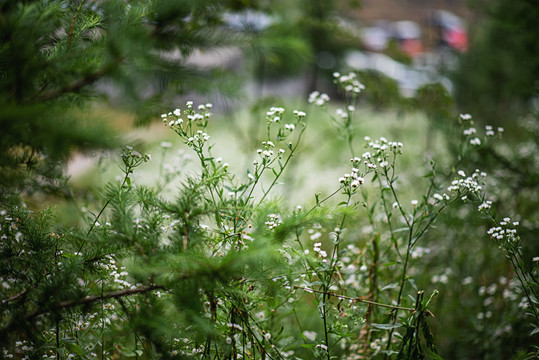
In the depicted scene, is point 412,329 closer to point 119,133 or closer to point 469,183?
point 469,183

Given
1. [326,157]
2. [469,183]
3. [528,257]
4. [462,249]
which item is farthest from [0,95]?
[326,157]

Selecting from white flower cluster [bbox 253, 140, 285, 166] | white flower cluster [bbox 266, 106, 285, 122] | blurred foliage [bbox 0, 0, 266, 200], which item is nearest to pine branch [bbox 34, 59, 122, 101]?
blurred foliage [bbox 0, 0, 266, 200]

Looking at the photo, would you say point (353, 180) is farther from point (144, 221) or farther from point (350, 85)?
point (350, 85)

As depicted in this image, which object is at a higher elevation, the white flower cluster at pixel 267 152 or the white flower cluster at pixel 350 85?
the white flower cluster at pixel 350 85

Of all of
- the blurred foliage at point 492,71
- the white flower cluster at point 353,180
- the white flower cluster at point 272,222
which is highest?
the blurred foliage at point 492,71

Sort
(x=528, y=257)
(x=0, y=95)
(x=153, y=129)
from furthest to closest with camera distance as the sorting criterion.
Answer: (x=153, y=129), (x=528, y=257), (x=0, y=95)

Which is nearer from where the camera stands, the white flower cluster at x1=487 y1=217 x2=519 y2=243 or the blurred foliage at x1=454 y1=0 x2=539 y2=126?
the white flower cluster at x1=487 y1=217 x2=519 y2=243

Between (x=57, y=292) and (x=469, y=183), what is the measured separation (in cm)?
159

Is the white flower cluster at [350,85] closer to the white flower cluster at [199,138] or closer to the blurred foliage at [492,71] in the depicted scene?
the white flower cluster at [199,138]

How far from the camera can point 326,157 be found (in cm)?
700

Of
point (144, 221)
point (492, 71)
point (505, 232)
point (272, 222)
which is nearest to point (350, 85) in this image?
point (505, 232)

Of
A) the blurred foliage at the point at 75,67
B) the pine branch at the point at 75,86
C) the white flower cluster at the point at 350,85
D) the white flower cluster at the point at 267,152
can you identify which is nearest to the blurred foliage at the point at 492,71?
the white flower cluster at the point at 350,85

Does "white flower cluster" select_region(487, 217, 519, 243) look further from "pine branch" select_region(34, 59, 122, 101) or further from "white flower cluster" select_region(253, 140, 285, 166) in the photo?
"pine branch" select_region(34, 59, 122, 101)

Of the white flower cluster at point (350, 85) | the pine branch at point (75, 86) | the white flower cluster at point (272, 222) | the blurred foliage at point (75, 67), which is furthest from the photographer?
the white flower cluster at point (350, 85)
